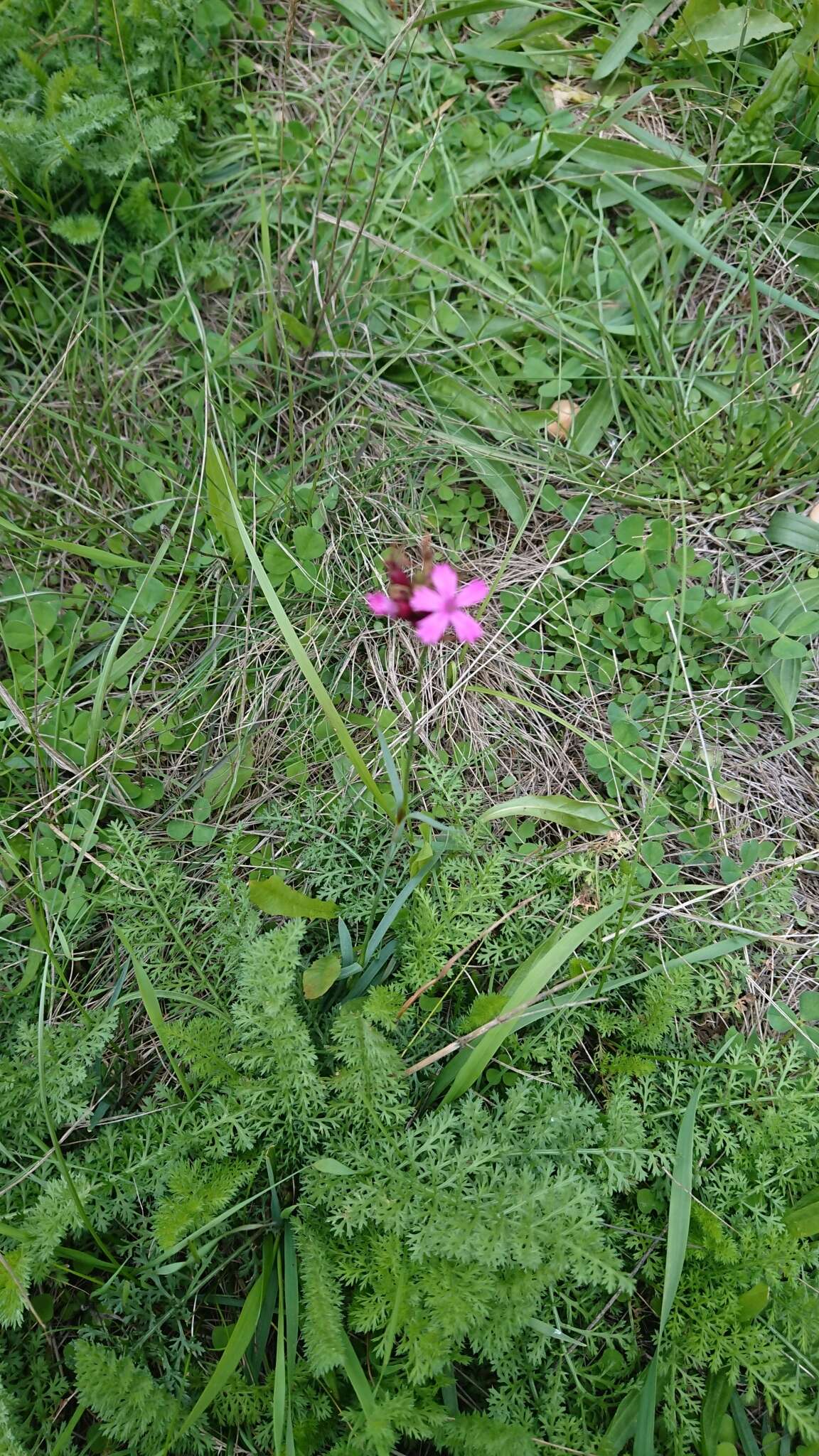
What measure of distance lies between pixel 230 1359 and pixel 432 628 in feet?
4.77

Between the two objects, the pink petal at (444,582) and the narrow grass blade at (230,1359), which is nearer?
the pink petal at (444,582)

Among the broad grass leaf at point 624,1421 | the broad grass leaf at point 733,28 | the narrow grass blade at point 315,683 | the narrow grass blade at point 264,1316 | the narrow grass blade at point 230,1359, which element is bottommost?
the broad grass leaf at point 624,1421

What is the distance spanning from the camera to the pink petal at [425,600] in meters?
1.42

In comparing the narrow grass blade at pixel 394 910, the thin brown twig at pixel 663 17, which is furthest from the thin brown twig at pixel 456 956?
the thin brown twig at pixel 663 17

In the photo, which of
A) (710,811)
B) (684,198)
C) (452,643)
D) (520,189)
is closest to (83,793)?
(452,643)

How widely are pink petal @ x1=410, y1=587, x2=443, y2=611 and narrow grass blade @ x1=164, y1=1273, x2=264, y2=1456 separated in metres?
1.43

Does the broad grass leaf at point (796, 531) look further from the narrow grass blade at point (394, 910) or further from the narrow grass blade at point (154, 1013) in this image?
the narrow grass blade at point (154, 1013)

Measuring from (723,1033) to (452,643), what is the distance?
3.93 ft

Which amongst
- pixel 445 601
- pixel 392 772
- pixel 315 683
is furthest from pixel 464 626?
pixel 392 772

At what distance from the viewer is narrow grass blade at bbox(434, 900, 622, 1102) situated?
190 centimetres

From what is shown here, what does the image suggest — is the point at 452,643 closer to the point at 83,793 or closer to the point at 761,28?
the point at 83,793

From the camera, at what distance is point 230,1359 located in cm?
169

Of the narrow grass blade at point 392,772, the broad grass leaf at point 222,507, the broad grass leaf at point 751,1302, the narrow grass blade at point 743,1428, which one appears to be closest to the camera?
the broad grass leaf at point 751,1302

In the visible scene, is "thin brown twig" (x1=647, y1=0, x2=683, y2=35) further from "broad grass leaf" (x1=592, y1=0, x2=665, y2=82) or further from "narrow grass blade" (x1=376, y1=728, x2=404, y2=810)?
"narrow grass blade" (x1=376, y1=728, x2=404, y2=810)
